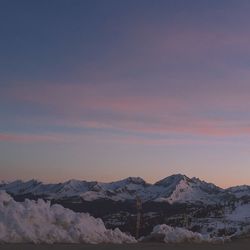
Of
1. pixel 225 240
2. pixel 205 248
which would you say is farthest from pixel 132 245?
pixel 225 240

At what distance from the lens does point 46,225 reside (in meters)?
22.8

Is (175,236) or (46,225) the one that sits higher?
(46,225)

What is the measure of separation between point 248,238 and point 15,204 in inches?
465

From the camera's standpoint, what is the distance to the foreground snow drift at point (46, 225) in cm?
2125

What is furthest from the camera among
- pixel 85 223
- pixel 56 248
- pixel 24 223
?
pixel 85 223

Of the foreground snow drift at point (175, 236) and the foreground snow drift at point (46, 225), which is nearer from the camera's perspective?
the foreground snow drift at point (46, 225)

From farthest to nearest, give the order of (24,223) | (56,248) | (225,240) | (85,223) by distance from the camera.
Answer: (225,240)
(85,223)
(24,223)
(56,248)

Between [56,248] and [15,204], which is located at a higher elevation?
[15,204]

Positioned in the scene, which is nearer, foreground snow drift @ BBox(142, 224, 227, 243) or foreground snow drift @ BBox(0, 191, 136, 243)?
foreground snow drift @ BBox(0, 191, 136, 243)

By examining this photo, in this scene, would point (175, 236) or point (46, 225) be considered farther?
point (175, 236)

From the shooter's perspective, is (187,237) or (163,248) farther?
(187,237)

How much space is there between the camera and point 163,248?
73.1 ft

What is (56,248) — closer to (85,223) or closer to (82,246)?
(82,246)

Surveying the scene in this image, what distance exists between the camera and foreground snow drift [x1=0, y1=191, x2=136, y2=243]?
837 inches
